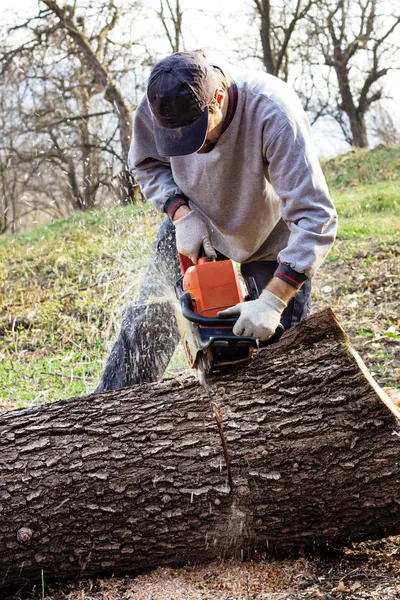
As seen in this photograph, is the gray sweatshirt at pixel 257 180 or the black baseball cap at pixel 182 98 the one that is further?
the gray sweatshirt at pixel 257 180

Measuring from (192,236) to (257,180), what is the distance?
1.20 feet

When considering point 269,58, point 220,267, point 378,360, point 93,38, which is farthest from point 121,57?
point 220,267

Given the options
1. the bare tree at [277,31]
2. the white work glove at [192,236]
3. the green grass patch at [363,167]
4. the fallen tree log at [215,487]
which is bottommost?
the fallen tree log at [215,487]

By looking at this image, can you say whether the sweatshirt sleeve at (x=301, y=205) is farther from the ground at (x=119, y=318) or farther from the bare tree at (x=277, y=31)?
the bare tree at (x=277, y=31)

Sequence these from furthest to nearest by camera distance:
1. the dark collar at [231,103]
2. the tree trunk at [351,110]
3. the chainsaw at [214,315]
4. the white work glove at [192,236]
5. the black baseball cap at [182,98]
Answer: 1. the tree trunk at [351,110]
2. the white work glove at [192,236]
3. the dark collar at [231,103]
4. the chainsaw at [214,315]
5. the black baseball cap at [182,98]

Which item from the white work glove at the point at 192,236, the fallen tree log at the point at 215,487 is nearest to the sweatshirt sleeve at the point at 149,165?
the white work glove at the point at 192,236

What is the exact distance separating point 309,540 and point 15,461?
114 centimetres

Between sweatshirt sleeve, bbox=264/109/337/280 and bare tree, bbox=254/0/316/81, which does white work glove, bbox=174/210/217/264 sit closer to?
sweatshirt sleeve, bbox=264/109/337/280

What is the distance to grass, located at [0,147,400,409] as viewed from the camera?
467 cm

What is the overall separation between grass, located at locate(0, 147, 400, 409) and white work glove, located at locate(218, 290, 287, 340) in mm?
2326

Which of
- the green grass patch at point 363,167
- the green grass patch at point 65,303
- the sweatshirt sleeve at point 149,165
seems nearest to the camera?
the sweatshirt sleeve at point 149,165

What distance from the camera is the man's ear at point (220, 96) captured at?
2238 mm

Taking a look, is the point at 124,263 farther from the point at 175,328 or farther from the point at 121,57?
the point at 121,57

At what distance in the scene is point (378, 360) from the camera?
13.1 ft
